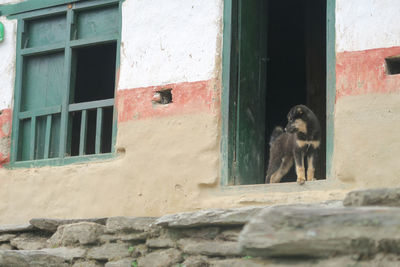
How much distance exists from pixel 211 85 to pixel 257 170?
1.10m

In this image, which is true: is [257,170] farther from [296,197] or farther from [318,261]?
[318,261]

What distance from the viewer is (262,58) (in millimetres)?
7965

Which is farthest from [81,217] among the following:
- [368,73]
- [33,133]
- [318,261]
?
[318,261]

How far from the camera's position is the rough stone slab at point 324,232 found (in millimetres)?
3582

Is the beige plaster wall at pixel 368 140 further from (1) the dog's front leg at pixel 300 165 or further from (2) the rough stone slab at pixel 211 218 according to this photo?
(2) the rough stone slab at pixel 211 218

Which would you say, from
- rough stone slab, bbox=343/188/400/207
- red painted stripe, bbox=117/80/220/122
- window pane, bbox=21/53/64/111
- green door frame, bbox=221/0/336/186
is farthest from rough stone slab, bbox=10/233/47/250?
rough stone slab, bbox=343/188/400/207

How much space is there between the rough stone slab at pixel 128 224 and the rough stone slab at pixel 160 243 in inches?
5.6

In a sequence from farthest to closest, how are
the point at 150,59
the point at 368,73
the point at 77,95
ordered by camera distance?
1. the point at 77,95
2. the point at 150,59
3. the point at 368,73

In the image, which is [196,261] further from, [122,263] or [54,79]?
[54,79]

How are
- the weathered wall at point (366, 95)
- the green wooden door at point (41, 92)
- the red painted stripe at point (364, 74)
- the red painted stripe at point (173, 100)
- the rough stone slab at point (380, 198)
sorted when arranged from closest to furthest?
the rough stone slab at point (380, 198) → the weathered wall at point (366, 95) → the red painted stripe at point (364, 74) → the red painted stripe at point (173, 100) → the green wooden door at point (41, 92)

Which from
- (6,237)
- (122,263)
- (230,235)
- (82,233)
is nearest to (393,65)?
(230,235)

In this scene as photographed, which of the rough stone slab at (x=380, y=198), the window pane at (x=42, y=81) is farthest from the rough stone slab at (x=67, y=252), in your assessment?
the rough stone slab at (x=380, y=198)

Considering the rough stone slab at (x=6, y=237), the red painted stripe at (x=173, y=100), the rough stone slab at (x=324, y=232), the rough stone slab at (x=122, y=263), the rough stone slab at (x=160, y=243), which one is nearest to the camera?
the rough stone slab at (x=324, y=232)

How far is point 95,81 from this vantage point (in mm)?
10672
